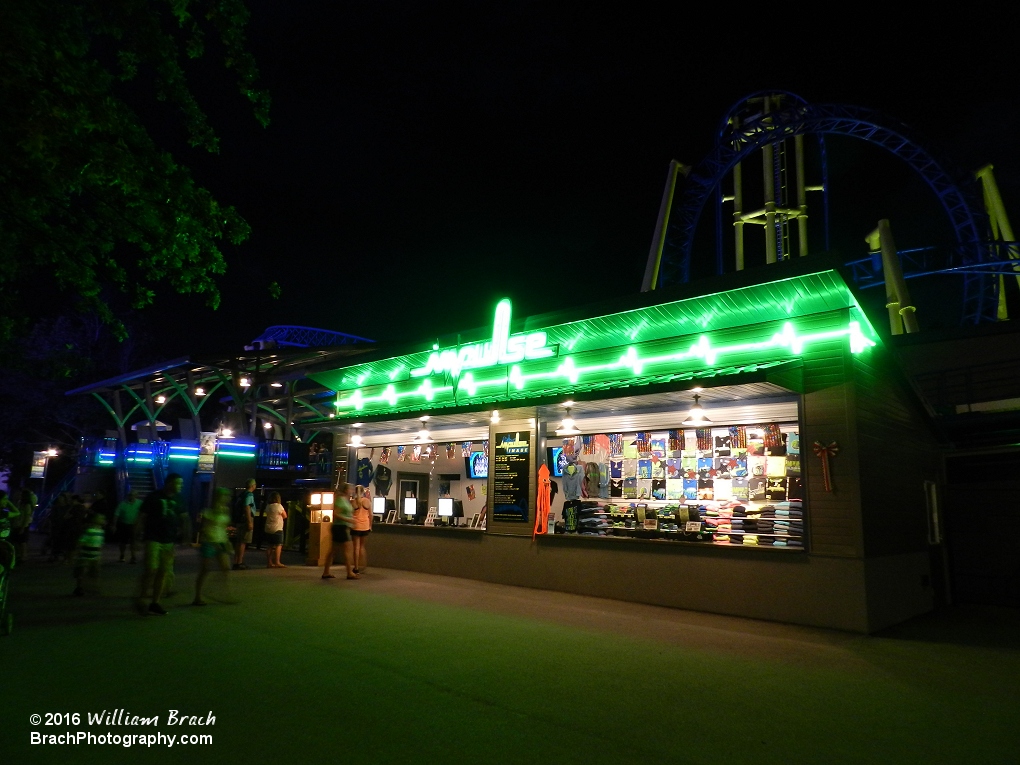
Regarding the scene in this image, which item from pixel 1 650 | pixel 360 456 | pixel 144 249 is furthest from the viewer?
pixel 360 456

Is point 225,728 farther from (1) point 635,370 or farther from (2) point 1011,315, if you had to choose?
(2) point 1011,315

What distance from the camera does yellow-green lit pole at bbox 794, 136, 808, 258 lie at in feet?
74.3

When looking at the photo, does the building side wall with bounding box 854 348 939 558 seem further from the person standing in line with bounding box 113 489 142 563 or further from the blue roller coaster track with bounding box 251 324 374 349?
the blue roller coaster track with bounding box 251 324 374 349

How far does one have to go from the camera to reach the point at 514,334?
13.6 meters

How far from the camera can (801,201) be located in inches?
899

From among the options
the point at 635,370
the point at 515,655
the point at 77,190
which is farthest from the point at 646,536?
the point at 77,190

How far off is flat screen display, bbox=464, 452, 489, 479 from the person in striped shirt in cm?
751

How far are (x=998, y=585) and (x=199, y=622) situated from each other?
14.8 meters

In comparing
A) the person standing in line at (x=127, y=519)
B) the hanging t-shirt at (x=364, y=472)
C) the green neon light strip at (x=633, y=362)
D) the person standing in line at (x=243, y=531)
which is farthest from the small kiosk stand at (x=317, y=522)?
the person standing in line at (x=127, y=519)

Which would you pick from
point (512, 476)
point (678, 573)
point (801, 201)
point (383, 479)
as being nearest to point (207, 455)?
point (383, 479)

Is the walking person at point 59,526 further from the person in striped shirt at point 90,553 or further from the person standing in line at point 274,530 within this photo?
the person in striped shirt at point 90,553

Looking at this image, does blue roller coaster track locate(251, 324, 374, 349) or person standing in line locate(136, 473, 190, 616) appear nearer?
person standing in line locate(136, 473, 190, 616)

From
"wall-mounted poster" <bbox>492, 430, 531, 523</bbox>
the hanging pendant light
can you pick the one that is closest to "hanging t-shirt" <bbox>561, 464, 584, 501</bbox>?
"wall-mounted poster" <bbox>492, 430, 531, 523</bbox>

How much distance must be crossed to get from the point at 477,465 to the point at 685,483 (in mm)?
5277
